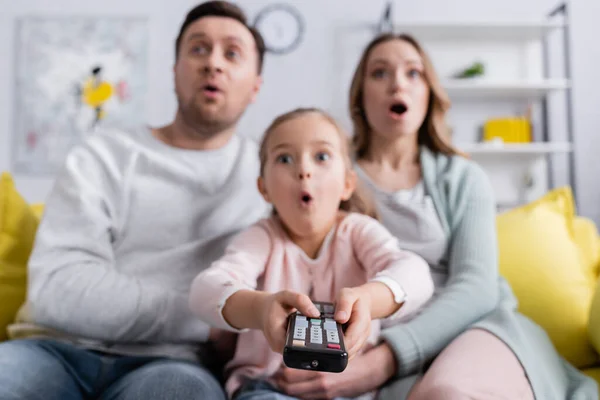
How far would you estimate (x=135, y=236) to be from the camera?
992 millimetres

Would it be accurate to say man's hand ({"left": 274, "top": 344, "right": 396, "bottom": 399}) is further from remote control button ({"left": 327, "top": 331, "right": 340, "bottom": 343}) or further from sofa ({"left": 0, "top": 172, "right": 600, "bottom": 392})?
sofa ({"left": 0, "top": 172, "right": 600, "bottom": 392})

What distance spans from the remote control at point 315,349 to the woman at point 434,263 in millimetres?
193

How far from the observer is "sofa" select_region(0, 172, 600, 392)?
1027mm

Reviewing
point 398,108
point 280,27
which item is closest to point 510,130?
point 280,27

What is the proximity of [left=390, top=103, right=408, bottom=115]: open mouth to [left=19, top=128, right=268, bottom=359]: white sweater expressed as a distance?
308 mm

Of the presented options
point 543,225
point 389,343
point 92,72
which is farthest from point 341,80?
point 389,343

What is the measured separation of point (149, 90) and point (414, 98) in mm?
2168

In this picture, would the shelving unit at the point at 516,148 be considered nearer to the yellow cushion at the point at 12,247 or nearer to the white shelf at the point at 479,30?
the white shelf at the point at 479,30

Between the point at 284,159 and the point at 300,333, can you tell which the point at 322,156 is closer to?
the point at 284,159

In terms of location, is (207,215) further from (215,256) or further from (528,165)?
(528,165)

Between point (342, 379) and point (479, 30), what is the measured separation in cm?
245

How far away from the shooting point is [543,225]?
119cm

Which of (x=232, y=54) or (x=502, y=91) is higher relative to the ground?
(x=502, y=91)

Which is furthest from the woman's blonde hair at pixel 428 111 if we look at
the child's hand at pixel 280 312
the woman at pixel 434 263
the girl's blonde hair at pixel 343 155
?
the child's hand at pixel 280 312
